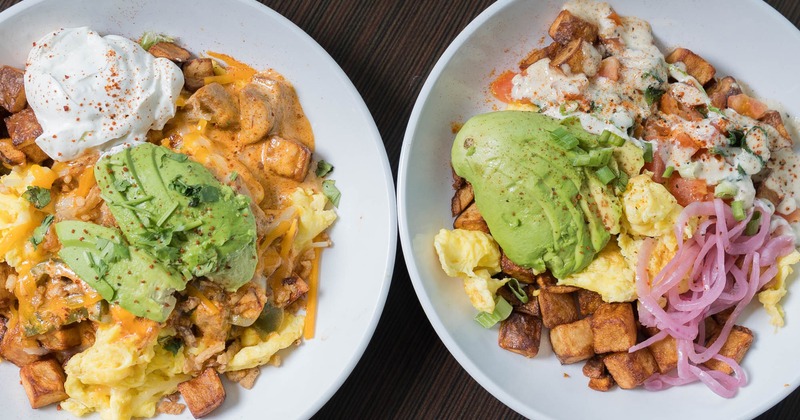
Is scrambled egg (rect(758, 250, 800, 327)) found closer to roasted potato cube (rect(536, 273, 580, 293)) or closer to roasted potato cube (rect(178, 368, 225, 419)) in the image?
roasted potato cube (rect(536, 273, 580, 293))

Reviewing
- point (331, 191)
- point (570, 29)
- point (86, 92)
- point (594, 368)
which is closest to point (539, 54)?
point (570, 29)

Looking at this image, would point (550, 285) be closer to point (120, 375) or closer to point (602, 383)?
point (602, 383)

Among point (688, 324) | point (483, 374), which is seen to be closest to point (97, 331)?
point (483, 374)

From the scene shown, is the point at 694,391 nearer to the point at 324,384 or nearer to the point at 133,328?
the point at 324,384

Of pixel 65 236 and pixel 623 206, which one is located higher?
pixel 623 206

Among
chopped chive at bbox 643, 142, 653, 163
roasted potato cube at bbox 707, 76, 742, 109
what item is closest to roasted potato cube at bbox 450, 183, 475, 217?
chopped chive at bbox 643, 142, 653, 163

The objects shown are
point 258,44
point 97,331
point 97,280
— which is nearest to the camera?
point 97,280
